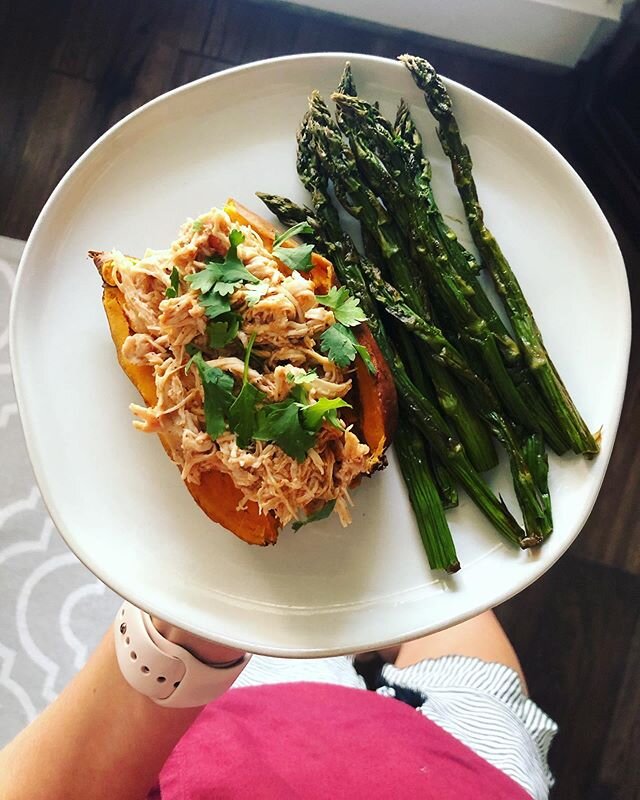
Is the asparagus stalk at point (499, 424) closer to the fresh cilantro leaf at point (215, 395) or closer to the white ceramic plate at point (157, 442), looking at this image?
the white ceramic plate at point (157, 442)

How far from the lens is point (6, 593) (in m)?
2.21

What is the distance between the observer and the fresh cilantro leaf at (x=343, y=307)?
4.74 ft

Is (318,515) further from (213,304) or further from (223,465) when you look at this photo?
(213,304)

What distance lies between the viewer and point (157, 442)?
1.60 m

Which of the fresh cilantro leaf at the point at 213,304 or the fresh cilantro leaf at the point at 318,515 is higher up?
the fresh cilantro leaf at the point at 213,304

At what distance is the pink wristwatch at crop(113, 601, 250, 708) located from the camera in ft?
4.67

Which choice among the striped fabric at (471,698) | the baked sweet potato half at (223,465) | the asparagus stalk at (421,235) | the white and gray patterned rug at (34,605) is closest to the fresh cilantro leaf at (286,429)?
the baked sweet potato half at (223,465)

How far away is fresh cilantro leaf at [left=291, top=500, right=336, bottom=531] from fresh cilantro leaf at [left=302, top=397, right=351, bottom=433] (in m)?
0.20

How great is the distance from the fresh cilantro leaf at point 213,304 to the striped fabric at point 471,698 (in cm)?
98

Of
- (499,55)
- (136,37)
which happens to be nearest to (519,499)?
(499,55)

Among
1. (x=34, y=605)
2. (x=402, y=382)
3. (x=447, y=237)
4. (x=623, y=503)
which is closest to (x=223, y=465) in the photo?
(x=402, y=382)

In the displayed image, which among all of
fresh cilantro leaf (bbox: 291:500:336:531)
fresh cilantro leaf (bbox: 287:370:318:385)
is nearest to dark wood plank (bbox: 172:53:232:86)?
fresh cilantro leaf (bbox: 287:370:318:385)

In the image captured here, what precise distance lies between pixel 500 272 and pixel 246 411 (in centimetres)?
62

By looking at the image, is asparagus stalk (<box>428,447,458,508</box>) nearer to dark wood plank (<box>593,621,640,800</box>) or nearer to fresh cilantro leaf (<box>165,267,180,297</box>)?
fresh cilantro leaf (<box>165,267,180,297</box>)
